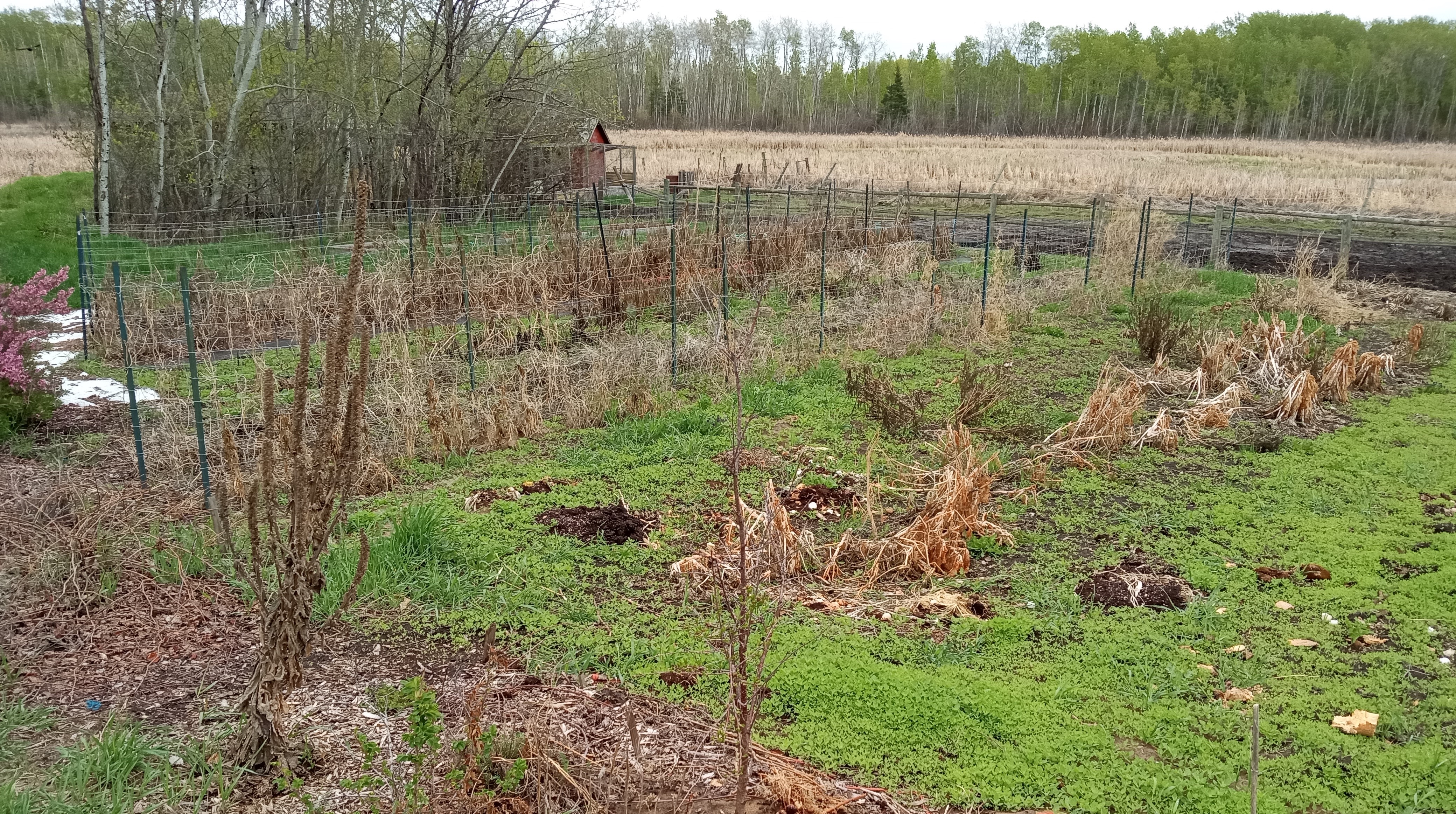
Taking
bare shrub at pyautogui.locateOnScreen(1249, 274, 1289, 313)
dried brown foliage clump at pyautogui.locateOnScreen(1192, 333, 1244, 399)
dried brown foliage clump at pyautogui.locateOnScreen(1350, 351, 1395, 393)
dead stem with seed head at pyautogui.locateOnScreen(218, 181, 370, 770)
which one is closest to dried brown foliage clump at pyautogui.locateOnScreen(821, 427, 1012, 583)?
dead stem with seed head at pyautogui.locateOnScreen(218, 181, 370, 770)

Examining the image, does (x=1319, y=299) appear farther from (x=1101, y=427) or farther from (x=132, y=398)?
(x=132, y=398)

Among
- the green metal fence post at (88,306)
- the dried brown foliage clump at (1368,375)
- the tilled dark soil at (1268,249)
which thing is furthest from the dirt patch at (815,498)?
the tilled dark soil at (1268,249)

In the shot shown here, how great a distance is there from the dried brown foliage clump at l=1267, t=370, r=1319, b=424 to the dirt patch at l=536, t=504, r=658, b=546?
19.4ft

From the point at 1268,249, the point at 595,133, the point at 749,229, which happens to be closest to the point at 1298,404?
the point at 749,229

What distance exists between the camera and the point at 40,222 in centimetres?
1556

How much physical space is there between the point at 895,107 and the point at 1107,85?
16898mm

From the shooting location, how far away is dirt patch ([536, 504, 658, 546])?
5383 millimetres

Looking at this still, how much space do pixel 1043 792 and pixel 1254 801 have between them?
52.6 inches

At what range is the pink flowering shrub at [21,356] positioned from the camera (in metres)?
6.58

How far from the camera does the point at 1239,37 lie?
7281 centimetres

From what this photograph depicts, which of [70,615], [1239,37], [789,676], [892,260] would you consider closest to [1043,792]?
[789,676]

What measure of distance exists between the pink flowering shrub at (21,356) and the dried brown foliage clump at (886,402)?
21.3 feet

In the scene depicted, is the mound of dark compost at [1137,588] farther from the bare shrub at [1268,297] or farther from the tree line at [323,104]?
the tree line at [323,104]

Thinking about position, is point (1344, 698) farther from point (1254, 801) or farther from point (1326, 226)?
point (1326, 226)
